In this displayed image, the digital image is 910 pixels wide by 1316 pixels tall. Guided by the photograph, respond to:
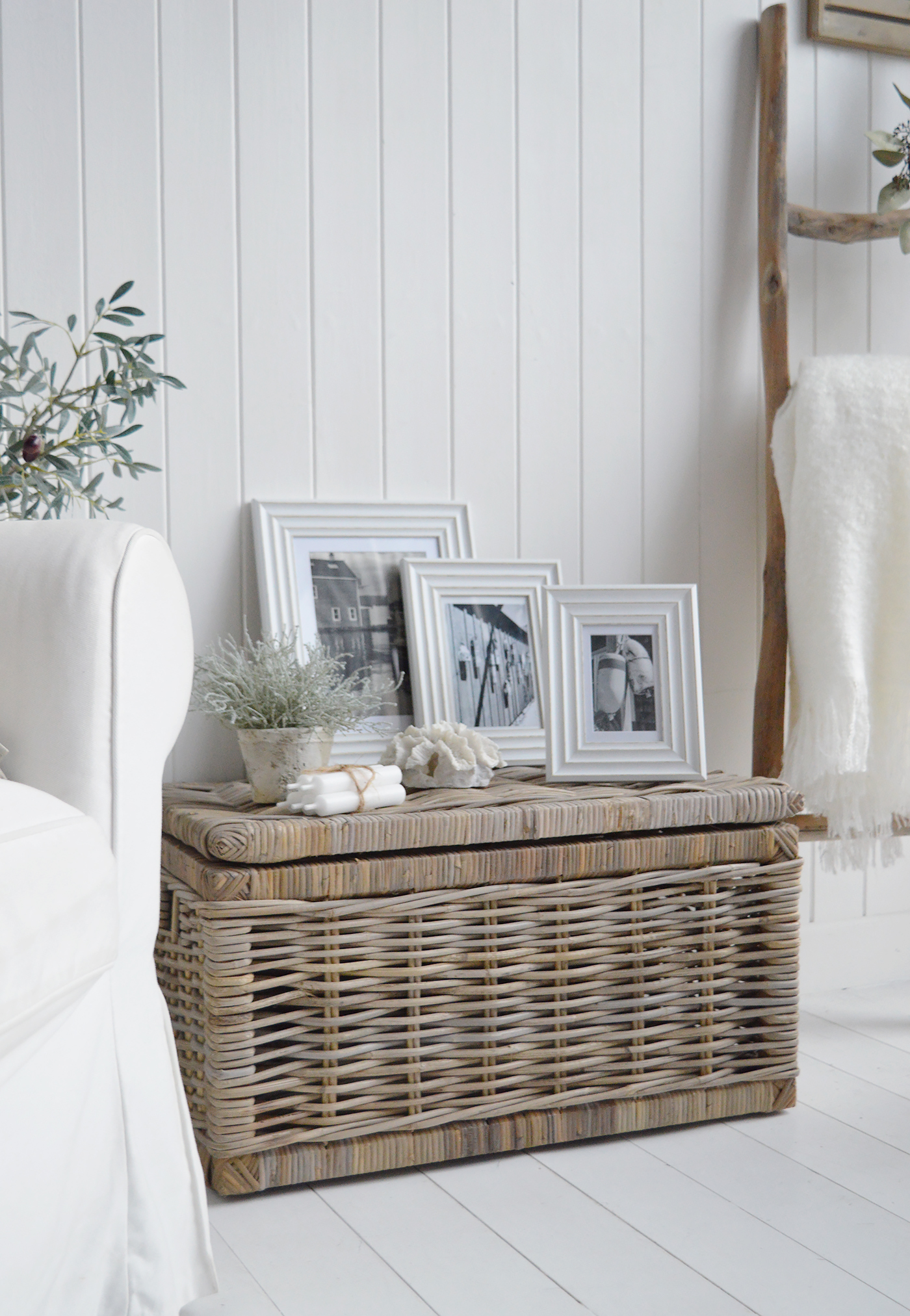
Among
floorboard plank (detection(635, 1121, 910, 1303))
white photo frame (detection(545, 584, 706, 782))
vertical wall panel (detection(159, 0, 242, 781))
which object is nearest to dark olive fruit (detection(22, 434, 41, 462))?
vertical wall panel (detection(159, 0, 242, 781))

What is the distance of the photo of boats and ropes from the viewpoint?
1.74 m

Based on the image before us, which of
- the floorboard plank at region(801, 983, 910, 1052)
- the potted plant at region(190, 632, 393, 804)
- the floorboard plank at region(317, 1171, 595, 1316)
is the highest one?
the potted plant at region(190, 632, 393, 804)

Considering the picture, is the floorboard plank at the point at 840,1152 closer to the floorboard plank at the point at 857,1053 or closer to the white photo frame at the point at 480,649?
the floorboard plank at the point at 857,1053

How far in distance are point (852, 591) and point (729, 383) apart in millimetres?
426

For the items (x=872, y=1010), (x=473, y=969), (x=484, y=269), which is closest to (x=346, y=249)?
(x=484, y=269)

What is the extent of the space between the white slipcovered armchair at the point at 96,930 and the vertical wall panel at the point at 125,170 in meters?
0.61

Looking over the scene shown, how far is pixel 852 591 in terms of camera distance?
1801 mm

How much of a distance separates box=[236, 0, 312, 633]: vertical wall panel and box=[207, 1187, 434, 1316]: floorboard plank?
779 mm

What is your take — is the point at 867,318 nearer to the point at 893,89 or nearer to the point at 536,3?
the point at 893,89

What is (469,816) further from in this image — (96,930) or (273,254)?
(273,254)

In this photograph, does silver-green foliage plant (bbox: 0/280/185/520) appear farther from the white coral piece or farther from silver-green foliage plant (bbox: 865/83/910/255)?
silver-green foliage plant (bbox: 865/83/910/255)

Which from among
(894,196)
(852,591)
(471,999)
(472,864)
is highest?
(894,196)

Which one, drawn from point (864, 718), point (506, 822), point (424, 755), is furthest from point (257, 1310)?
point (864, 718)

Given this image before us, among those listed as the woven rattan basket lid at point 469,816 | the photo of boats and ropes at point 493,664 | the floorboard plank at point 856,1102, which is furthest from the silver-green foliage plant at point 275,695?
the floorboard plank at point 856,1102
